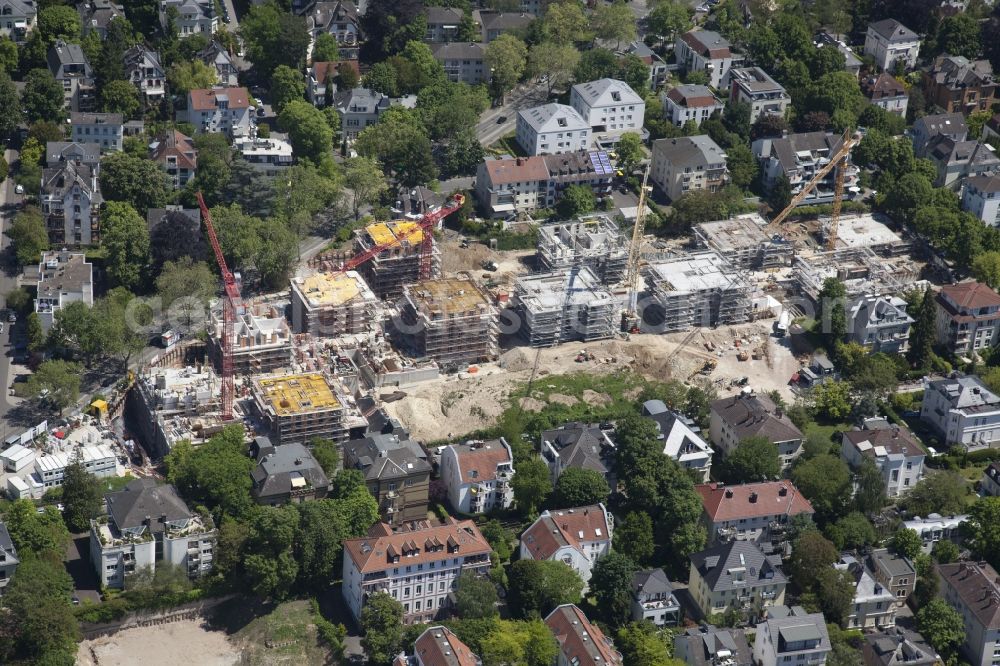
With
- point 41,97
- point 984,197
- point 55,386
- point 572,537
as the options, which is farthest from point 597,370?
point 41,97

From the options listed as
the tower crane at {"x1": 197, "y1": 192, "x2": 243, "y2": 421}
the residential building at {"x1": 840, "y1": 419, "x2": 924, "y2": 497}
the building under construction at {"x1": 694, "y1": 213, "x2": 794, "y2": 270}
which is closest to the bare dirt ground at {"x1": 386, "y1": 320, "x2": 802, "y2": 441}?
the building under construction at {"x1": 694, "y1": 213, "x2": 794, "y2": 270}

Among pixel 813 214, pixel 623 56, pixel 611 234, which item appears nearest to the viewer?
pixel 611 234

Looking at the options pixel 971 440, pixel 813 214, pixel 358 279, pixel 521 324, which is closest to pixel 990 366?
pixel 971 440

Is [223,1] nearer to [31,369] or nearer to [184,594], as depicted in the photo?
[31,369]

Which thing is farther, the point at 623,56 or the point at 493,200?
the point at 623,56

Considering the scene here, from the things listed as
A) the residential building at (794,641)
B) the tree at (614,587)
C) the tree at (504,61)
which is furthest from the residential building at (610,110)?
the residential building at (794,641)

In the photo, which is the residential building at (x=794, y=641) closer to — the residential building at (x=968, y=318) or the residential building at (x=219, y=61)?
the residential building at (x=968, y=318)

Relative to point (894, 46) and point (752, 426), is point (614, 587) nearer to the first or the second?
point (752, 426)
